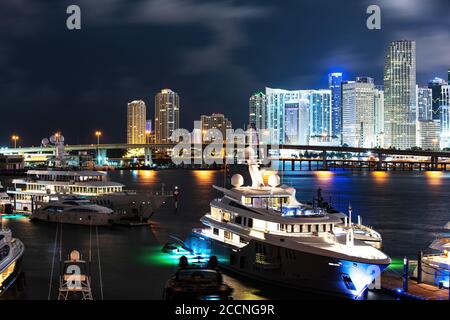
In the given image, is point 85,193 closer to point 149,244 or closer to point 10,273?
point 149,244

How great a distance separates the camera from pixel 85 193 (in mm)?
35781

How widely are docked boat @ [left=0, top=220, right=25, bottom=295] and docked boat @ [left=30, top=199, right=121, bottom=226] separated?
41.4ft

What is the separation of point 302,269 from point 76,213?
63.2 ft

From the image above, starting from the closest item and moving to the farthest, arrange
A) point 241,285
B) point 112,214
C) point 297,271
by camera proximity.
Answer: point 297,271
point 241,285
point 112,214

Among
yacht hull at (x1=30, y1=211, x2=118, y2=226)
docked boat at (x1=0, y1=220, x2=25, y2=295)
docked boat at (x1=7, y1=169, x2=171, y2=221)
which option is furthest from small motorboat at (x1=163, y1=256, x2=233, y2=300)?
docked boat at (x1=7, y1=169, x2=171, y2=221)

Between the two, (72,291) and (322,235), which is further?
(322,235)

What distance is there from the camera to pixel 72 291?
1588 centimetres

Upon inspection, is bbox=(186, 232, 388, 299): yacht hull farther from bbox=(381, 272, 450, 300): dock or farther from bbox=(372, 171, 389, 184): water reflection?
bbox=(372, 171, 389, 184): water reflection

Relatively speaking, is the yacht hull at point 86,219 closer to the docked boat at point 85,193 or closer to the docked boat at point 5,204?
the docked boat at point 85,193

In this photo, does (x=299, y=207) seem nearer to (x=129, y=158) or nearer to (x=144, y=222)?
(x=144, y=222)

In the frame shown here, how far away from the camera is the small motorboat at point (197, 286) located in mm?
12367

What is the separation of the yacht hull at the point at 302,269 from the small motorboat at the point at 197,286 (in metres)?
3.42

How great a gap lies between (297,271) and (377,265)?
2457 mm
